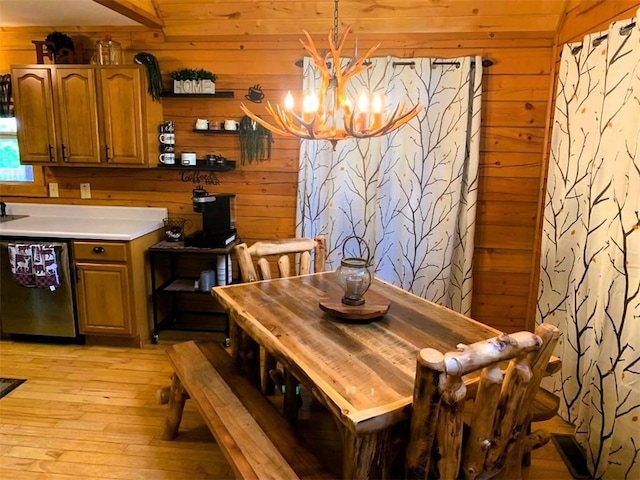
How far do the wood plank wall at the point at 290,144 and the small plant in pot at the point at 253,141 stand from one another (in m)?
0.06

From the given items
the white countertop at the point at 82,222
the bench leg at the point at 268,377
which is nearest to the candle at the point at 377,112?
the bench leg at the point at 268,377

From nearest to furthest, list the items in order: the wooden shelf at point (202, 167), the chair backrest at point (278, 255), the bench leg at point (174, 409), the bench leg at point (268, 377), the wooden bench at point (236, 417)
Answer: the wooden bench at point (236, 417)
the bench leg at point (174, 409)
the chair backrest at point (278, 255)
the bench leg at point (268, 377)
the wooden shelf at point (202, 167)

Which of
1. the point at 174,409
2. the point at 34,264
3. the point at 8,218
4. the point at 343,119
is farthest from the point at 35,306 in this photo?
the point at 343,119

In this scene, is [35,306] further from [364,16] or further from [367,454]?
[364,16]

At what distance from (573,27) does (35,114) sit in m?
3.71

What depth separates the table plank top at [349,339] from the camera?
4.63 feet

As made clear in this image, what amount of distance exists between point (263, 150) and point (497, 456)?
8.66 feet

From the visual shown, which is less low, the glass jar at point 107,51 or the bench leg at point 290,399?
the glass jar at point 107,51

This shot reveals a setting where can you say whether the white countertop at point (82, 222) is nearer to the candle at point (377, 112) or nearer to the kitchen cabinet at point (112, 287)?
the kitchen cabinet at point (112, 287)

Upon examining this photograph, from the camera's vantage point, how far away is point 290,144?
11.5 feet

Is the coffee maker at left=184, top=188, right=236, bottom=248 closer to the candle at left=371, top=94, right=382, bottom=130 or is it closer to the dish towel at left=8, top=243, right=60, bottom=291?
the dish towel at left=8, top=243, right=60, bottom=291

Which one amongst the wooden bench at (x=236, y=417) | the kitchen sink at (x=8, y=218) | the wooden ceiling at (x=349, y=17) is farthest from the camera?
the kitchen sink at (x=8, y=218)

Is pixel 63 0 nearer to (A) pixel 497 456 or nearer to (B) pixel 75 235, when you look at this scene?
(B) pixel 75 235

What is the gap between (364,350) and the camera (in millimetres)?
1736
